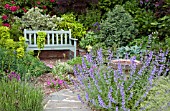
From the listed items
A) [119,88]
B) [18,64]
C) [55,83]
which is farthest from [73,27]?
[119,88]

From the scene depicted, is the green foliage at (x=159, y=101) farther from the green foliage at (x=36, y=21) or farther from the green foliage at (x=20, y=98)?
the green foliage at (x=36, y=21)

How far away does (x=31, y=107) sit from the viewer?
131 inches

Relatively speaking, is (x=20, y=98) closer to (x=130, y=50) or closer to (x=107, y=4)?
(x=130, y=50)

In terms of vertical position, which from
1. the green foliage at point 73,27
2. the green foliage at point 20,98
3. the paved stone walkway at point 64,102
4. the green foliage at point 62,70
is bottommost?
the paved stone walkway at point 64,102

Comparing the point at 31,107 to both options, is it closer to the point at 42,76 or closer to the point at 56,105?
the point at 56,105

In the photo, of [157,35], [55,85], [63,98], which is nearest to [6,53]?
[55,85]

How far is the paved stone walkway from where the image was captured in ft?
12.3

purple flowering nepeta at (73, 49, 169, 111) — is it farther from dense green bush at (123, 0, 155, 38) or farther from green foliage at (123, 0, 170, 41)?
dense green bush at (123, 0, 155, 38)

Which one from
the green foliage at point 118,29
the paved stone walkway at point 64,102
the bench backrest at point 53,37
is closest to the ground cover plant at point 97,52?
the green foliage at point 118,29

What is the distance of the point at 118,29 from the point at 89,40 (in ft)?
2.83

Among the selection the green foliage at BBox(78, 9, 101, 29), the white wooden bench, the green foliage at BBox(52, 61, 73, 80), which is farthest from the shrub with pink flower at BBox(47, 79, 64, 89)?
the green foliage at BBox(78, 9, 101, 29)

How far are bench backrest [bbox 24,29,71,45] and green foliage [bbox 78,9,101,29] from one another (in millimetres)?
841

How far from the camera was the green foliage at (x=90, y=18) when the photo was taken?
838 centimetres

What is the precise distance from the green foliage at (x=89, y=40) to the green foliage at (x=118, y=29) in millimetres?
249
